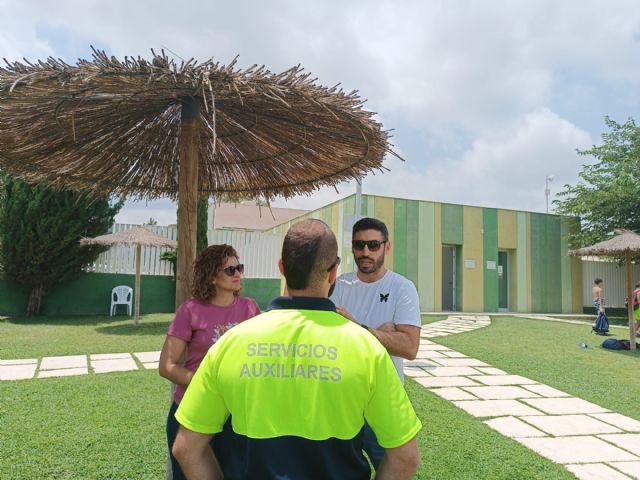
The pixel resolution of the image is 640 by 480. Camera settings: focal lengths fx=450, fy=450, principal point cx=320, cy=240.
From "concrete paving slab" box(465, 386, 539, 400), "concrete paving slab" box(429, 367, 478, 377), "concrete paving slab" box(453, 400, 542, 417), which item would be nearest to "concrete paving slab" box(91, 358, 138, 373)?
"concrete paving slab" box(429, 367, 478, 377)

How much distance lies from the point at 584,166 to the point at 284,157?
18669 millimetres

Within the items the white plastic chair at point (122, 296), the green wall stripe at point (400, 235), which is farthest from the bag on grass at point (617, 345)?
the white plastic chair at point (122, 296)

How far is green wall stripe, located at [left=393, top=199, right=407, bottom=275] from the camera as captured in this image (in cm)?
1649

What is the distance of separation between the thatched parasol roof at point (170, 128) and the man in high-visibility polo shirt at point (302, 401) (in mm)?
777

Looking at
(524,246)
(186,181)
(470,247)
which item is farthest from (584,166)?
(186,181)

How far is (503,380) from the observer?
5.97 meters

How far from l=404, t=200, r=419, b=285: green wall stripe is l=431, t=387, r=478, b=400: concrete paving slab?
37.2 ft

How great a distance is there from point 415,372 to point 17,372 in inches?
201

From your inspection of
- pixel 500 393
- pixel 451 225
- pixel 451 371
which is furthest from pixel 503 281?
pixel 500 393

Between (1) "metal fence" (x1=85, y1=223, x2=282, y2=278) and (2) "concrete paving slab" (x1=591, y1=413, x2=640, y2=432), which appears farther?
(1) "metal fence" (x1=85, y1=223, x2=282, y2=278)

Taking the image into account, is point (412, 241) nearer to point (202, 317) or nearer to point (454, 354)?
point (454, 354)

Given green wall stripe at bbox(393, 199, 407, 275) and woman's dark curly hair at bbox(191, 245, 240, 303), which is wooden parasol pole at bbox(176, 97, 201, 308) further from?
green wall stripe at bbox(393, 199, 407, 275)

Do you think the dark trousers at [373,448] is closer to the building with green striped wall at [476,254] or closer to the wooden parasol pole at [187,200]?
the wooden parasol pole at [187,200]

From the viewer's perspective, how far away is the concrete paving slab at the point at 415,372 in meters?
6.02
